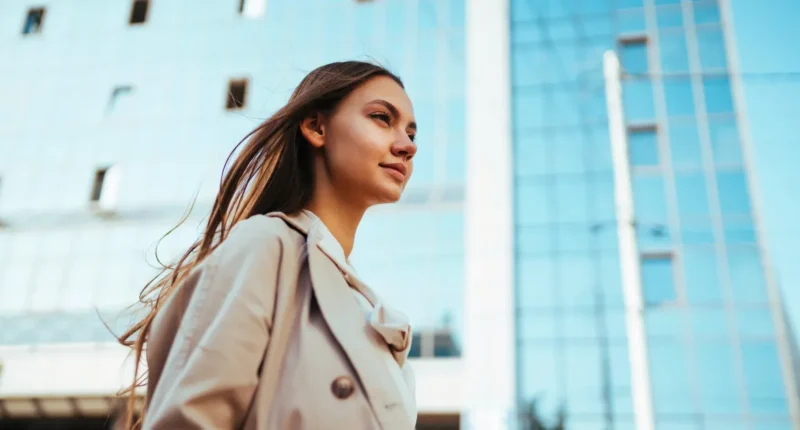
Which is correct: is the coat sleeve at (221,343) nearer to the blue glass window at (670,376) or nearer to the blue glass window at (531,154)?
the blue glass window at (670,376)

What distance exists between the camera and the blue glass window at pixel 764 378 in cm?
1591

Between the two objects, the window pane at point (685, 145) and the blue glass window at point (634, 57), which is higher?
the blue glass window at point (634, 57)

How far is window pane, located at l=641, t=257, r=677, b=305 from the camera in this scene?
17.3 m

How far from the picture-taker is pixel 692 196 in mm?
17797

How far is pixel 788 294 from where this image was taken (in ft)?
54.0

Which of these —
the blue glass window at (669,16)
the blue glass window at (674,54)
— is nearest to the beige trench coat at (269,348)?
the blue glass window at (674,54)

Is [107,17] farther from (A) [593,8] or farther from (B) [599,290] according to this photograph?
(B) [599,290]

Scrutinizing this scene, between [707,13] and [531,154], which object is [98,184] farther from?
[707,13]

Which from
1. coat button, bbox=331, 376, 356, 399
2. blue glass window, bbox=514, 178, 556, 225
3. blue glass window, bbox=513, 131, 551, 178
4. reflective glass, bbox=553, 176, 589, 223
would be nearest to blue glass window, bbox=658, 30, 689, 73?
blue glass window, bbox=513, 131, 551, 178

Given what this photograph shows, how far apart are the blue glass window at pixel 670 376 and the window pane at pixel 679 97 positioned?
5334 mm

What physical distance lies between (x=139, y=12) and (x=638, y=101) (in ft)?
42.9

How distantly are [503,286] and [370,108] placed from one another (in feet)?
53.7

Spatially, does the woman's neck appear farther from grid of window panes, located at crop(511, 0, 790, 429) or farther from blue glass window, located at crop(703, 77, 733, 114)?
blue glass window, located at crop(703, 77, 733, 114)

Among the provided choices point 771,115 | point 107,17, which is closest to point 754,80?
point 771,115
